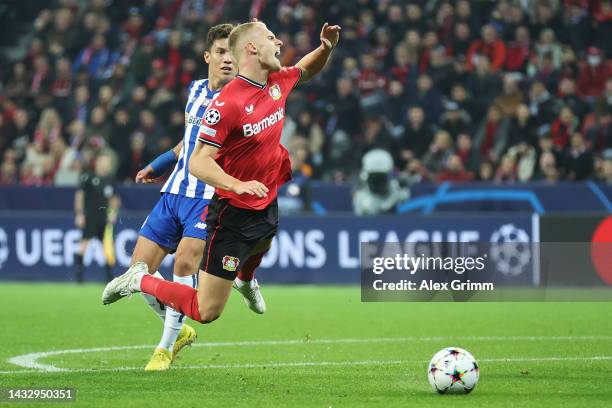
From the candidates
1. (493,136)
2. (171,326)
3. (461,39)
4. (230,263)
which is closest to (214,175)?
(230,263)

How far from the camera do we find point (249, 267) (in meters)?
8.86

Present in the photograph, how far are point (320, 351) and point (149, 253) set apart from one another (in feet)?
6.48

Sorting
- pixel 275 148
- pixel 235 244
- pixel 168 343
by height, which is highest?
pixel 275 148

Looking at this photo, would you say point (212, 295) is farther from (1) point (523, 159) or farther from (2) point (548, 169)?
(1) point (523, 159)

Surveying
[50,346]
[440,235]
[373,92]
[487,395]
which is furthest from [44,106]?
[487,395]

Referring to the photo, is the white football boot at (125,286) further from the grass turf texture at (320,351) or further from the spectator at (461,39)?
the spectator at (461,39)

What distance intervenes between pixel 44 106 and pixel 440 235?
881 cm

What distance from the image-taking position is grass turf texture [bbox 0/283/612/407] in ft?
23.9

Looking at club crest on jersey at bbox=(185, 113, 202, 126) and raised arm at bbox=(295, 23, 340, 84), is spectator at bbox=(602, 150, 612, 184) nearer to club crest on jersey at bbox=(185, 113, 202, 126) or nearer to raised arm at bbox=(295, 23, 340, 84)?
raised arm at bbox=(295, 23, 340, 84)

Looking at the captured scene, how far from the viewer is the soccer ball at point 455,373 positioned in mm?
7273

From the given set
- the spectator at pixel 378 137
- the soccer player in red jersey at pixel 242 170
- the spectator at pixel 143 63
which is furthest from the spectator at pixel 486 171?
the soccer player in red jersey at pixel 242 170

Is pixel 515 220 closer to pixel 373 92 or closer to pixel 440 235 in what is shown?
pixel 440 235

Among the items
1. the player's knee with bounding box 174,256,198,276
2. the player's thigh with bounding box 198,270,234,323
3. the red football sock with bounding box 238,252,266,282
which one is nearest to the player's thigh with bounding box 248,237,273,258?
the red football sock with bounding box 238,252,266,282

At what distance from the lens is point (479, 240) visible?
56.2ft
